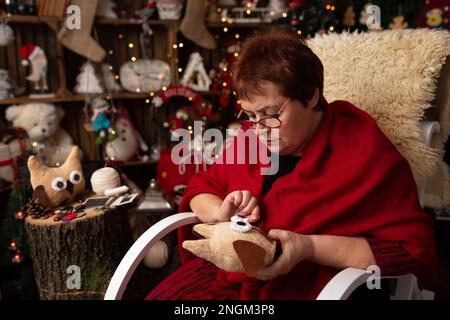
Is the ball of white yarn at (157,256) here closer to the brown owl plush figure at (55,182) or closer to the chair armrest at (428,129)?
the brown owl plush figure at (55,182)

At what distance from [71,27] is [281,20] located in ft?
4.17

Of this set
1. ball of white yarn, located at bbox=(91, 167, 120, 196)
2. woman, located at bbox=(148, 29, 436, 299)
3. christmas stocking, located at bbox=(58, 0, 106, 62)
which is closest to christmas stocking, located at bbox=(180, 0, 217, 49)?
christmas stocking, located at bbox=(58, 0, 106, 62)

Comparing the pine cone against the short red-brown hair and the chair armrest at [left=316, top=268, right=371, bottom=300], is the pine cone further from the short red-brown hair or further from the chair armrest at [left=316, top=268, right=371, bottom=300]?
the chair armrest at [left=316, top=268, right=371, bottom=300]

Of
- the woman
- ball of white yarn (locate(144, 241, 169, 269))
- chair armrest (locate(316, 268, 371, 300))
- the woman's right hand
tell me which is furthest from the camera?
ball of white yarn (locate(144, 241, 169, 269))

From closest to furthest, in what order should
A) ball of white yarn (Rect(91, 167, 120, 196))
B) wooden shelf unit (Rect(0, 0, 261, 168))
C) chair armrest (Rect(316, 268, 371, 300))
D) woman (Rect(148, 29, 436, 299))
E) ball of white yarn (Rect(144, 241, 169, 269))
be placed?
chair armrest (Rect(316, 268, 371, 300)) < woman (Rect(148, 29, 436, 299)) < ball of white yarn (Rect(91, 167, 120, 196)) < ball of white yarn (Rect(144, 241, 169, 269)) < wooden shelf unit (Rect(0, 0, 261, 168))

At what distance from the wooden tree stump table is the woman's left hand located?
2.79 ft

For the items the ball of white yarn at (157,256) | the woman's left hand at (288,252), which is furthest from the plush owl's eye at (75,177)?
the woman's left hand at (288,252)

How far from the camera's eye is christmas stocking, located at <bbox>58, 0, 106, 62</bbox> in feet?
7.63

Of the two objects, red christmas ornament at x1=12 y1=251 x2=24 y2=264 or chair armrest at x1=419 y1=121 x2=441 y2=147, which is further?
red christmas ornament at x1=12 y1=251 x2=24 y2=264

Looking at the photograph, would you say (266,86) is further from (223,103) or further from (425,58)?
(223,103)

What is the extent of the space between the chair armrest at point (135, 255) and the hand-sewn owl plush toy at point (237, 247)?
0.71 feet

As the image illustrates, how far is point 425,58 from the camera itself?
1.12 meters

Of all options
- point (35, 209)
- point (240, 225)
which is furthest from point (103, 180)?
point (240, 225)
